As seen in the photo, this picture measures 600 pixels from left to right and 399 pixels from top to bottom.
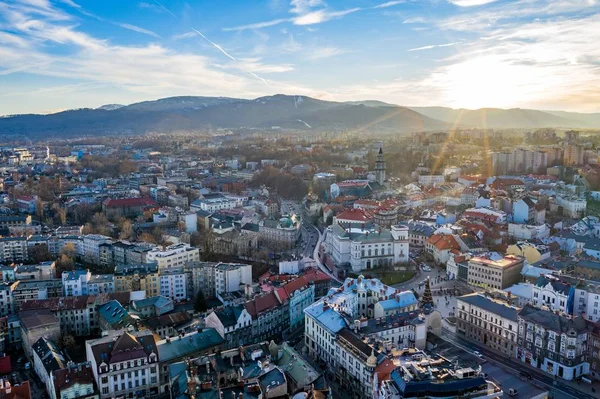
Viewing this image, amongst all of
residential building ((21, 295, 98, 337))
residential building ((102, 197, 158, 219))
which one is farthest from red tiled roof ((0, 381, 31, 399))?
residential building ((102, 197, 158, 219))

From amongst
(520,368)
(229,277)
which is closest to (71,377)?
(229,277)

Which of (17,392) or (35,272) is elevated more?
(35,272)

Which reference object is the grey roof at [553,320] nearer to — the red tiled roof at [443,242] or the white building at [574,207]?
the red tiled roof at [443,242]

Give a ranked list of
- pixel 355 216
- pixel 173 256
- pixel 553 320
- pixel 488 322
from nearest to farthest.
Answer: pixel 553 320 → pixel 488 322 → pixel 173 256 → pixel 355 216

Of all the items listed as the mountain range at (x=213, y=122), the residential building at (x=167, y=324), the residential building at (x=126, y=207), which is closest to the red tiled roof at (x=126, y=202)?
the residential building at (x=126, y=207)

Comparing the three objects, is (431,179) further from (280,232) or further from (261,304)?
(261,304)

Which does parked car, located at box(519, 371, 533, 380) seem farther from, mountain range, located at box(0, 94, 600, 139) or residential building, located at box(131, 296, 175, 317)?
mountain range, located at box(0, 94, 600, 139)
